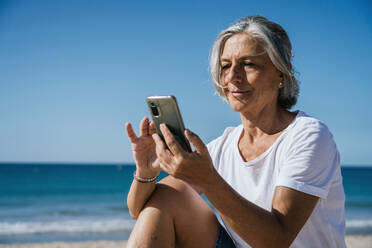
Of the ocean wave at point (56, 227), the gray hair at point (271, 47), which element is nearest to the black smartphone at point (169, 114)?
the gray hair at point (271, 47)

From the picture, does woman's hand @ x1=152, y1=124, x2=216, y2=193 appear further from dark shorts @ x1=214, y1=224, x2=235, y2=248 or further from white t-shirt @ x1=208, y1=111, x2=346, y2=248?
dark shorts @ x1=214, y1=224, x2=235, y2=248

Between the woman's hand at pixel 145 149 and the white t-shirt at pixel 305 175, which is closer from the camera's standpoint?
the white t-shirt at pixel 305 175

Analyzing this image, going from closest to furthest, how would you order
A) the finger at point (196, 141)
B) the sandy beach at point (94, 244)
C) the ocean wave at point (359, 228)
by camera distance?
the finger at point (196, 141), the sandy beach at point (94, 244), the ocean wave at point (359, 228)

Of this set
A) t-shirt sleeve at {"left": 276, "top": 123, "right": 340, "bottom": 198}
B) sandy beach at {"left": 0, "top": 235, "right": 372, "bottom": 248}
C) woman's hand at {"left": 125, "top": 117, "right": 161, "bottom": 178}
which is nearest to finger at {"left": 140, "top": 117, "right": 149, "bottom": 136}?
woman's hand at {"left": 125, "top": 117, "right": 161, "bottom": 178}

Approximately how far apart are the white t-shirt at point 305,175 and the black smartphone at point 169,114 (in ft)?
1.55

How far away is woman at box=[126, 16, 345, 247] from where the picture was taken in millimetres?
1557

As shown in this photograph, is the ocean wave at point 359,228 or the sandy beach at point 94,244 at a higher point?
the sandy beach at point 94,244

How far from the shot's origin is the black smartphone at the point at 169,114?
1.60m

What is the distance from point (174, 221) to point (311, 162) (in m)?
0.80

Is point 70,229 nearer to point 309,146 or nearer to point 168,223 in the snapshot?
point 168,223

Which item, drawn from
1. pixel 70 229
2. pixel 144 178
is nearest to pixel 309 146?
pixel 144 178

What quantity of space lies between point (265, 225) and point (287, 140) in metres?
0.50

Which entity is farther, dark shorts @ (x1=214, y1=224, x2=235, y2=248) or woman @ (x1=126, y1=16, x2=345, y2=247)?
dark shorts @ (x1=214, y1=224, x2=235, y2=248)

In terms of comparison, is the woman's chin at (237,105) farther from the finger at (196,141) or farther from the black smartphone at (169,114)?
the finger at (196,141)
